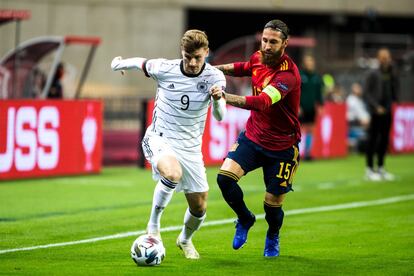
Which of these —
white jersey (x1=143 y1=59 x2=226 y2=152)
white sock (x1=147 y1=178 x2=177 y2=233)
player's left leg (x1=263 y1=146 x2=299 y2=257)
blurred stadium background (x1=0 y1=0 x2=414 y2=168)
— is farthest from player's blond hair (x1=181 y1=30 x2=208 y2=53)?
blurred stadium background (x1=0 y1=0 x2=414 y2=168)

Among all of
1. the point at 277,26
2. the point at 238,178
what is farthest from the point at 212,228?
the point at 277,26

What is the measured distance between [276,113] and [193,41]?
4.24 ft

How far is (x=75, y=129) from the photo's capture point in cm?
1831

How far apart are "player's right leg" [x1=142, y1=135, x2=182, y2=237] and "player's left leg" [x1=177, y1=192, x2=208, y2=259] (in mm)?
351

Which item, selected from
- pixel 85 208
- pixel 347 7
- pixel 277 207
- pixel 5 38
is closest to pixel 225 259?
pixel 277 207

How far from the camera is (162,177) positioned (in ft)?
30.4

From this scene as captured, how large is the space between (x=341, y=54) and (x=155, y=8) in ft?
32.6

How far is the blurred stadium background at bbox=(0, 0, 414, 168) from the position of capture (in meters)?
32.6

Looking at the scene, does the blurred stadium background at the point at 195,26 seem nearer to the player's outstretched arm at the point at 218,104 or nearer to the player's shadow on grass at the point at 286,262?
Result: the player's shadow on grass at the point at 286,262

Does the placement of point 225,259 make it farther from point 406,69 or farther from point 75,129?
point 406,69

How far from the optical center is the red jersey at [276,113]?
9828 millimetres

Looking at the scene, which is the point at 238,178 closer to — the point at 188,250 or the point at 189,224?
the point at 189,224

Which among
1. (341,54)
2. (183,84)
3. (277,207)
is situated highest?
(183,84)

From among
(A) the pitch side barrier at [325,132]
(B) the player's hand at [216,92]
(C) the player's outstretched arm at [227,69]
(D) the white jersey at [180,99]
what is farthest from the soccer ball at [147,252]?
(A) the pitch side barrier at [325,132]
